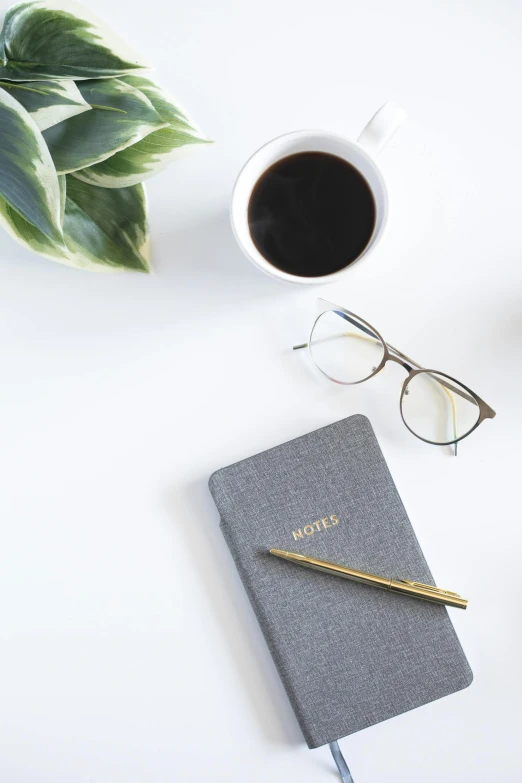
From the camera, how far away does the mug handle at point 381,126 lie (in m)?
0.59

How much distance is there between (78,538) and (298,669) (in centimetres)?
27

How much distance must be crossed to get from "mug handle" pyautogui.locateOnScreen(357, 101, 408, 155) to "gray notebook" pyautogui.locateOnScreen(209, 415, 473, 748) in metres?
0.30

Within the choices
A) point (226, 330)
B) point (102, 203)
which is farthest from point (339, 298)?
point (102, 203)

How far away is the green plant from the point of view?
0.52 metres

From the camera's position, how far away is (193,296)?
71 centimetres

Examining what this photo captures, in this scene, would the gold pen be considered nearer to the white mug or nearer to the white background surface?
the white background surface

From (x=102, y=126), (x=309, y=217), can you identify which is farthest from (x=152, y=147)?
(x=309, y=217)

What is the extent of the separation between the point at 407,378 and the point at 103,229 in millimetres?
343

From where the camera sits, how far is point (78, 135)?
0.58 meters

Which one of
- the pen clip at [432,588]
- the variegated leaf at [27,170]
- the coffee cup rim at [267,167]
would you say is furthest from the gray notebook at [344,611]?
the variegated leaf at [27,170]

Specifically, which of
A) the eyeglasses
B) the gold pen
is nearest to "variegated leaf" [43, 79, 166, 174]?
the eyeglasses

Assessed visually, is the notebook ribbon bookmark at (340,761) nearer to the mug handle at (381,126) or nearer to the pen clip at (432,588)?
the pen clip at (432,588)

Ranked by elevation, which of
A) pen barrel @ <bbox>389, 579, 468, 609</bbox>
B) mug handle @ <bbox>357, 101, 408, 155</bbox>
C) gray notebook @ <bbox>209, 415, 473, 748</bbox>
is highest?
mug handle @ <bbox>357, 101, 408, 155</bbox>

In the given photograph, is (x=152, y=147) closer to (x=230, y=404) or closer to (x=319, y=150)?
(x=319, y=150)
